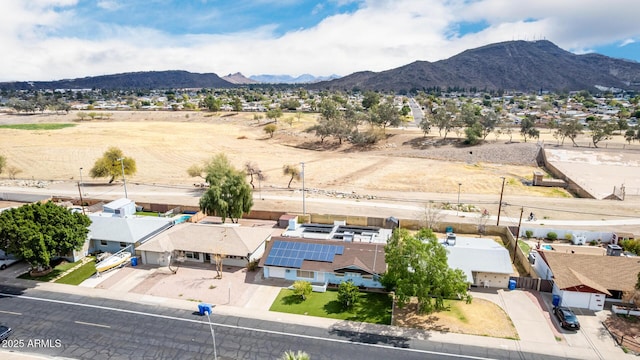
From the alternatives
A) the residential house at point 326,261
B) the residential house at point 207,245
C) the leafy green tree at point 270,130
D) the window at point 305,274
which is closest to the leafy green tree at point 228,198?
the residential house at point 207,245

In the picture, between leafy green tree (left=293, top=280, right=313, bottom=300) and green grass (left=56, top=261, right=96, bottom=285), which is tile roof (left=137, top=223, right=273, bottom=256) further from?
leafy green tree (left=293, top=280, right=313, bottom=300)

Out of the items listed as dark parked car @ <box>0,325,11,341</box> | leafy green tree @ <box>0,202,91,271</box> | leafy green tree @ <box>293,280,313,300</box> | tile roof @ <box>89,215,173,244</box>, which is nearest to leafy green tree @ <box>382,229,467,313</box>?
leafy green tree @ <box>293,280,313,300</box>

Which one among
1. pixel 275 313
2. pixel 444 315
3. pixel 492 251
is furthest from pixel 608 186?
pixel 275 313

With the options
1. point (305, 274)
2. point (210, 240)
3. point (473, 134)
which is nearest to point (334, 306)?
point (305, 274)

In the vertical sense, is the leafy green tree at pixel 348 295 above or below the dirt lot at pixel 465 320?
above

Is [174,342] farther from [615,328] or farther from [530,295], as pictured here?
[615,328]

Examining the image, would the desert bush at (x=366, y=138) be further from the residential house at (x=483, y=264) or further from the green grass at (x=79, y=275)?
the green grass at (x=79, y=275)
